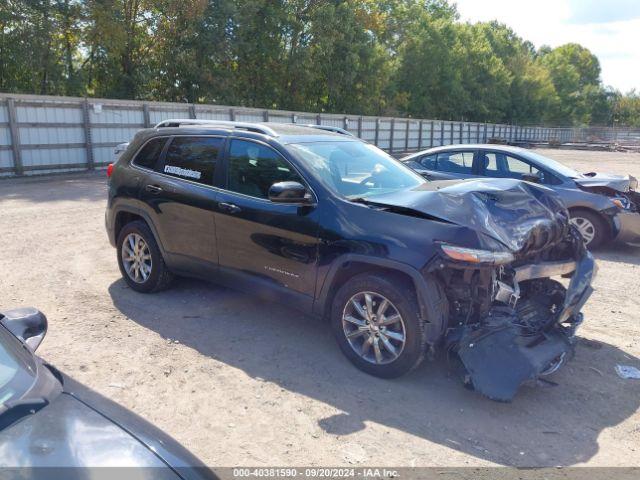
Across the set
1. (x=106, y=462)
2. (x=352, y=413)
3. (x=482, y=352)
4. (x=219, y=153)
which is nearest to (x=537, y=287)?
(x=482, y=352)

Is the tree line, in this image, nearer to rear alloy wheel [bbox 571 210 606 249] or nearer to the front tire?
rear alloy wheel [bbox 571 210 606 249]

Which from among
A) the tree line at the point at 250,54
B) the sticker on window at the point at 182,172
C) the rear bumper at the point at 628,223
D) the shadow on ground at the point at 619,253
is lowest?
the shadow on ground at the point at 619,253

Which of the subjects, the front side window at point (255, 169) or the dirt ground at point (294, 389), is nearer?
the dirt ground at point (294, 389)

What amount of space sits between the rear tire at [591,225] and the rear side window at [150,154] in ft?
20.0

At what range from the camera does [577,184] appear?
8.16 m

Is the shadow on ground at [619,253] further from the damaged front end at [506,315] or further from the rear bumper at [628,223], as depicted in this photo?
the damaged front end at [506,315]

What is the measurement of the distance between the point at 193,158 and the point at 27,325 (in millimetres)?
2882

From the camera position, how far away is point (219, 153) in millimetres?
5020

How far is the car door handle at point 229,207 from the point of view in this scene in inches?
186

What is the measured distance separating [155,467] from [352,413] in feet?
6.38

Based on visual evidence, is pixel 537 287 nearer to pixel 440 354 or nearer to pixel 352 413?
pixel 440 354

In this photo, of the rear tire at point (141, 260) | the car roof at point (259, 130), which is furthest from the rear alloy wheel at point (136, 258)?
the car roof at point (259, 130)

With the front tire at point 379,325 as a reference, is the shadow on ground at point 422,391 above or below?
below

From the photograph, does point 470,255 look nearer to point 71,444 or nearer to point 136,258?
point 71,444
